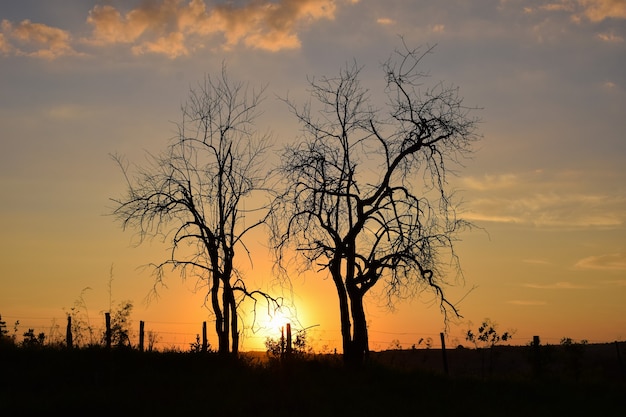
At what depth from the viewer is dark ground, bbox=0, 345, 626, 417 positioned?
1798cm

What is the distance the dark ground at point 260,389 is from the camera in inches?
708

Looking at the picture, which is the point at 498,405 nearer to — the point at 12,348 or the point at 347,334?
the point at 347,334

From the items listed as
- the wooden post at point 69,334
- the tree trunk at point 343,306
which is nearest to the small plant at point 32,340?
the wooden post at point 69,334

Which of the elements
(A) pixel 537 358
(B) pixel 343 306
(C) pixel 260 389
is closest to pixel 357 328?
(B) pixel 343 306

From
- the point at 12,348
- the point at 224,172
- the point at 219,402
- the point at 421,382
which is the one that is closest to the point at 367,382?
the point at 421,382

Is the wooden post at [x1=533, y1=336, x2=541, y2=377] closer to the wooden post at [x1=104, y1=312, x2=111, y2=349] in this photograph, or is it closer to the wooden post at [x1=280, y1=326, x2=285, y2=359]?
the wooden post at [x1=280, y1=326, x2=285, y2=359]

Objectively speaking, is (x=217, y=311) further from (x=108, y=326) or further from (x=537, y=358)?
(x=537, y=358)

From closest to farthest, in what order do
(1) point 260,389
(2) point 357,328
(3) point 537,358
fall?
(1) point 260,389 < (2) point 357,328 < (3) point 537,358

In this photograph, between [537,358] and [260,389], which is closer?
[260,389]

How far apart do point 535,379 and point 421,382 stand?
517 cm

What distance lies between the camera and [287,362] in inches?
939

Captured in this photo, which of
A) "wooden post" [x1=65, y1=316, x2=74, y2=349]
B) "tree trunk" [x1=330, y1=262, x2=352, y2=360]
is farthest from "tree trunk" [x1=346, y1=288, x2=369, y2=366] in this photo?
"wooden post" [x1=65, y1=316, x2=74, y2=349]

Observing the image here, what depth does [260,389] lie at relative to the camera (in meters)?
20.3

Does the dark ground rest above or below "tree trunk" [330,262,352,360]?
below
